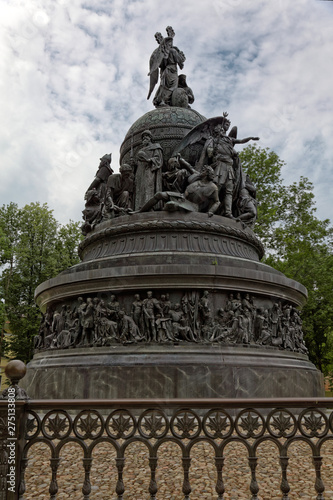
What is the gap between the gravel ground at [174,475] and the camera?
481 centimetres

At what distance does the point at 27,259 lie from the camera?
3117 cm

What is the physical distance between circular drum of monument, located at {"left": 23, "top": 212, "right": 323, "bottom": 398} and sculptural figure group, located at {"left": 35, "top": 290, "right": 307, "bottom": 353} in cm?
3

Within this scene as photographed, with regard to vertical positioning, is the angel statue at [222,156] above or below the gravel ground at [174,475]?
above

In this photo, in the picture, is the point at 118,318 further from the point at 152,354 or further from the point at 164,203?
the point at 164,203

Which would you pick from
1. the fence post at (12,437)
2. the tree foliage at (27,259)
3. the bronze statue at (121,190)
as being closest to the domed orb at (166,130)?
the bronze statue at (121,190)

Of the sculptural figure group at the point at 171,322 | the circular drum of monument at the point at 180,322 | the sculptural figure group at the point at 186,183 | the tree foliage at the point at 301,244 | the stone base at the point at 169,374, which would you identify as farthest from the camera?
the tree foliage at the point at 301,244

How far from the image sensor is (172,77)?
18859 mm

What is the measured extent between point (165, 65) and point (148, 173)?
7152 mm

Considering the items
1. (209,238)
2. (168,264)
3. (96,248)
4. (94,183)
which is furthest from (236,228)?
(94,183)

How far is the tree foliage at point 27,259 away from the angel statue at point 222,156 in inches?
694

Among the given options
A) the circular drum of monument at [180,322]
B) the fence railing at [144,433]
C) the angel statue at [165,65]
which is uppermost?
the angel statue at [165,65]

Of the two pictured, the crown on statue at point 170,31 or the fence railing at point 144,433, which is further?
the crown on statue at point 170,31

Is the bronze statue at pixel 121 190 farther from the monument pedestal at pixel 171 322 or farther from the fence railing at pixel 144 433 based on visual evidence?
the fence railing at pixel 144 433

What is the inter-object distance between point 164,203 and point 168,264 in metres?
3.09
